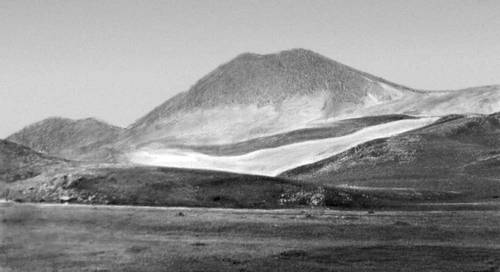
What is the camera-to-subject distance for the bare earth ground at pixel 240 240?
42.7 meters

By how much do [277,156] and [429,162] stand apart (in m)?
42.4

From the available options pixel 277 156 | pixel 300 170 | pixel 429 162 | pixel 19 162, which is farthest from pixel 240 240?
pixel 277 156

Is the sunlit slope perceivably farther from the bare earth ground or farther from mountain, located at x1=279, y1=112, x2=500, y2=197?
the bare earth ground

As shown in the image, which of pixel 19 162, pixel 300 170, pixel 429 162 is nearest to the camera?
pixel 19 162

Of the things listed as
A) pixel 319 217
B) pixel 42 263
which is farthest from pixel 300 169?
pixel 42 263

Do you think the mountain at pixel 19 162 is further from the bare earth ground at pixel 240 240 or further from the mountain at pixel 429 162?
the mountain at pixel 429 162

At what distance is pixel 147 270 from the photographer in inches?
1566

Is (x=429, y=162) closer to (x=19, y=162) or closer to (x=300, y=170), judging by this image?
(x=300, y=170)

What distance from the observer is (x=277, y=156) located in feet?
565

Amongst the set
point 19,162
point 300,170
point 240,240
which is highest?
point 300,170

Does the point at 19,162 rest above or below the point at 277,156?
below

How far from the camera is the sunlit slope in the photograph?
162 meters

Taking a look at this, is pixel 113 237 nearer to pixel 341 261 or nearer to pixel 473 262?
pixel 341 261

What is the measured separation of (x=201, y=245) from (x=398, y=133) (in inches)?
4906
